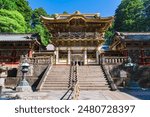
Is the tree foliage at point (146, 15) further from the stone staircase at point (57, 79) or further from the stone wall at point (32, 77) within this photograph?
the stone wall at point (32, 77)

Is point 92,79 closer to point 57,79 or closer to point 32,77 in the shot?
point 57,79

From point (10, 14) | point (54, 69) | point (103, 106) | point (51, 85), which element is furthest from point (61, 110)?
point (10, 14)

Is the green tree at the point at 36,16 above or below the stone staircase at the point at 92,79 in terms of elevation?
above

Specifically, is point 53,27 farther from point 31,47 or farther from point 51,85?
point 51,85

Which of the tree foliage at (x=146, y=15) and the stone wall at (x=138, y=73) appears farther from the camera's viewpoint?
the tree foliage at (x=146, y=15)

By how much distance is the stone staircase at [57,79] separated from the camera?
55.9 ft

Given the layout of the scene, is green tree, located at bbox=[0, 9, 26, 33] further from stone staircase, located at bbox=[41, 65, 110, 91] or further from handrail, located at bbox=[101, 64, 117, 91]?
handrail, located at bbox=[101, 64, 117, 91]

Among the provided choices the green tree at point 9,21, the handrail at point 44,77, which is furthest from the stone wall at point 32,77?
the green tree at point 9,21

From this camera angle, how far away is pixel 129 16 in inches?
1896

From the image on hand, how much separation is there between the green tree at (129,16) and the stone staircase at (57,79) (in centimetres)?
2789

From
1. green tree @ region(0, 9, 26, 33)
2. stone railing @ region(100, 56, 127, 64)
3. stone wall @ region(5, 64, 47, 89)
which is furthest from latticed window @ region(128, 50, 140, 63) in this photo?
green tree @ region(0, 9, 26, 33)

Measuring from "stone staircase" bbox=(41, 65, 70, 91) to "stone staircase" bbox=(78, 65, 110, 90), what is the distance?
1.27m

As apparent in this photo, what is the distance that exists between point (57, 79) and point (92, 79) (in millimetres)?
3080

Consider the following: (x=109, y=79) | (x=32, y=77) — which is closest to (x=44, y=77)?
(x=32, y=77)
